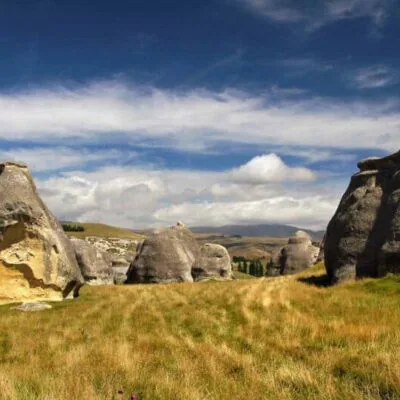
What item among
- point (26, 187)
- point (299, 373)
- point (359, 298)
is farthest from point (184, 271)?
point (299, 373)

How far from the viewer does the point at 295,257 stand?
66.3 meters

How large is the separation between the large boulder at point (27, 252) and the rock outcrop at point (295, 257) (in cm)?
4120

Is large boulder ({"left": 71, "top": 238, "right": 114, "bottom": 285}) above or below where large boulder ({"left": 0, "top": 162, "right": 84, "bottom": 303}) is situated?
below

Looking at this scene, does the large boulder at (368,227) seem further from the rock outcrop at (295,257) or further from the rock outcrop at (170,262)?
the rock outcrop at (295,257)

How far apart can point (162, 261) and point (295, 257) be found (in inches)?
812

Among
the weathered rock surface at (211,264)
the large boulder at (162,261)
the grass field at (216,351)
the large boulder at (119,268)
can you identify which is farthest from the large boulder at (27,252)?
the large boulder at (119,268)

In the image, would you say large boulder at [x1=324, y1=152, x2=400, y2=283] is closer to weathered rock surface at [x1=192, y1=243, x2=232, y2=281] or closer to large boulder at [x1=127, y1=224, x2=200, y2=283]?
large boulder at [x1=127, y1=224, x2=200, y2=283]

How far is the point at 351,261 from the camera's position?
89.6ft

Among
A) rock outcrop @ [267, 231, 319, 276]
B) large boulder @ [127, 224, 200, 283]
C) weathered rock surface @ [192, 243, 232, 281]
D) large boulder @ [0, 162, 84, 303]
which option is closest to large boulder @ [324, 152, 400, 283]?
large boulder @ [0, 162, 84, 303]

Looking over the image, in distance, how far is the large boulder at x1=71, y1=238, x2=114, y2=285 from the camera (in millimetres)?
55406

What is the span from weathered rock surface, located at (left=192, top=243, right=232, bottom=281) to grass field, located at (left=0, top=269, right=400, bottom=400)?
126ft

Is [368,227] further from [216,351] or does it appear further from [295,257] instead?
[295,257]

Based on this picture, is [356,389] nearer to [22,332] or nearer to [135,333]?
[135,333]

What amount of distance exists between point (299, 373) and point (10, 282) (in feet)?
80.2
